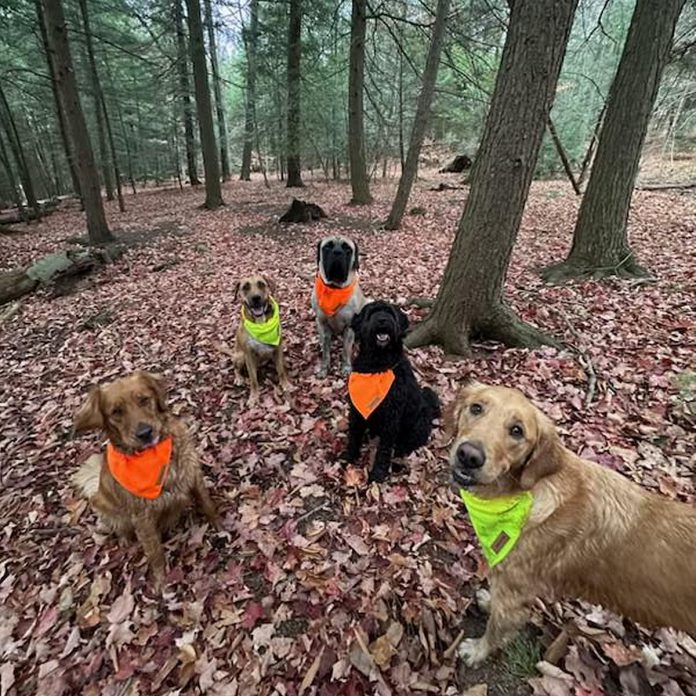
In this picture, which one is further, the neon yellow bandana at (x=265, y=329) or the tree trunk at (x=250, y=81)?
the tree trunk at (x=250, y=81)

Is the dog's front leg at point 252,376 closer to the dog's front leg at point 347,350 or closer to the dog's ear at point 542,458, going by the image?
the dog's front leg at point 347,350

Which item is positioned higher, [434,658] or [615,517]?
[615,517]

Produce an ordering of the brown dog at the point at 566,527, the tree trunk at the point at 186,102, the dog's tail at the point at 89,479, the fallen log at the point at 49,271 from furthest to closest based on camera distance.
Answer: the tree trunk at the point at 186,102, the fallen log at the point at 49,271, the dog's tail at the point at 89,479, the brown dog at the point at 566,527

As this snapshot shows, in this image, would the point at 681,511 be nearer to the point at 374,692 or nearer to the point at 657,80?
the point at 374,692

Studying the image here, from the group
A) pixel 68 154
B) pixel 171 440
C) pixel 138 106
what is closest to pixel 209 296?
pixel 171 440

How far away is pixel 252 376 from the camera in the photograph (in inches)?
202

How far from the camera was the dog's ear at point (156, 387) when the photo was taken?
10.1ft

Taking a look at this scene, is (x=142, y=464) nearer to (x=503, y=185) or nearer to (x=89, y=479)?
(x=89, y=479)

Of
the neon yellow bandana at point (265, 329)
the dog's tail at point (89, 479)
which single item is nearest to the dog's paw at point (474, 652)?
the dog's tail at point (89, 479)

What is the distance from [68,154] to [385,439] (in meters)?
25.4

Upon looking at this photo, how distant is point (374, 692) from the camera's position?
2.37 metres

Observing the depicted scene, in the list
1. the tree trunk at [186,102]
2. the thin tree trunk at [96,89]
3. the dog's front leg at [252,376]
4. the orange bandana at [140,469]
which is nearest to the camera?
the orange bandana at [140,469]

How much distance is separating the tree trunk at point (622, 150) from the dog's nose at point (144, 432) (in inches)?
269

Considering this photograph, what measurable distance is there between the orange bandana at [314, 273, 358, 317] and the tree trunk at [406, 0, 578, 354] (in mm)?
1065
